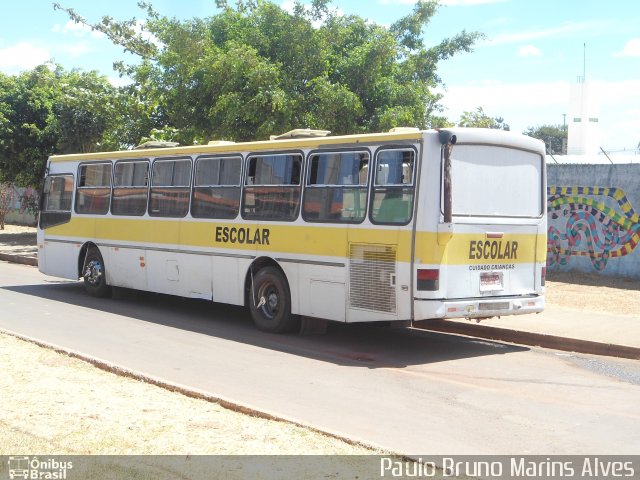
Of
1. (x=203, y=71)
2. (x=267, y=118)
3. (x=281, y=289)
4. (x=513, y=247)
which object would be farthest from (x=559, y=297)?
(x=203, y=71)

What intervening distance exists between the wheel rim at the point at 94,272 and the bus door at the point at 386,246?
7.21 m

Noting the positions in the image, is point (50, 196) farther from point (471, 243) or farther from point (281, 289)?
point (471, 243)

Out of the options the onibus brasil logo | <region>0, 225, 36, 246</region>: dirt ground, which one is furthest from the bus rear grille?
<region>0, 225, 36, 246</region>: dirt ground

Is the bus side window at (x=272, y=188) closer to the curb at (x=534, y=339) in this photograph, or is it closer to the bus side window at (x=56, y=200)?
the curb at (x=534, y=339)

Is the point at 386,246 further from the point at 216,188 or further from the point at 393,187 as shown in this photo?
the point at 216,188

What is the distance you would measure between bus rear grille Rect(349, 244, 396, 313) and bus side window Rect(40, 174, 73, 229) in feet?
28.3

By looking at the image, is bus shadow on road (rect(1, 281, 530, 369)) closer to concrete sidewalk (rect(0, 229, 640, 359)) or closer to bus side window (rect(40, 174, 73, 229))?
concrete sidewalk (rect(0, 229, 640, 359))

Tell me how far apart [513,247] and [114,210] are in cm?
823

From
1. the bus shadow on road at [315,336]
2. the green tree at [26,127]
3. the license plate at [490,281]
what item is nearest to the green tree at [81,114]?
the green tree at [26,127]

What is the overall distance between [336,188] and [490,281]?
245 cm

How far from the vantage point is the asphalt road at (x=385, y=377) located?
7094 millimetres

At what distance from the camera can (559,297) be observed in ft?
53.5

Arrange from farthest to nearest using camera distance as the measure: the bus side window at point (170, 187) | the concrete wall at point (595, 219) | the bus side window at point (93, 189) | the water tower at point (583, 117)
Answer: the water tower at point (583, 117)
the concrete wall at point (595, 219)
the bus side window at point (93, 189)
the bus side window at point (170, 187)

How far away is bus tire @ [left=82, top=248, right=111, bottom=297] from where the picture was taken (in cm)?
1644
